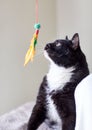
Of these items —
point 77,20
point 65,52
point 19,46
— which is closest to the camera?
point 65,52

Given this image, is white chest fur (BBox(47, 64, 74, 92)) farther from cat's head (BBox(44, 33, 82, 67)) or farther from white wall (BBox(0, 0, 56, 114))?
white wall (BBox(0, 0, 56, 114))

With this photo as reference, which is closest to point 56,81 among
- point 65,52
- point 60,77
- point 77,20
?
point 60,77

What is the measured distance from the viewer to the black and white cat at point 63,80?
108 centimetres

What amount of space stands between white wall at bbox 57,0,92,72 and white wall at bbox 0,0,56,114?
6 centimetres

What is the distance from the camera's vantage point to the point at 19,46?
174 centimetres

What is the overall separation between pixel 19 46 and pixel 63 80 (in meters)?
A: 0.69

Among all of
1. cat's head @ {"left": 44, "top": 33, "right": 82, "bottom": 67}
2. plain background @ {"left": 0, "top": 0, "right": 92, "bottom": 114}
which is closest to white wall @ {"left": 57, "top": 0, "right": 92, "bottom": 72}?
plain background @ {"left": 0, "top": 0, "right": 92, "bottom": 114}

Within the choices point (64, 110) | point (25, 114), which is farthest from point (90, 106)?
point (25, 114)

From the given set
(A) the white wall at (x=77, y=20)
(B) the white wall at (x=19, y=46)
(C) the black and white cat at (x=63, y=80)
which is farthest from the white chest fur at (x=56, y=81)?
(B) the white wall at (x=19, y=46)

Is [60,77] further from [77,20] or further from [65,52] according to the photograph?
[77,20]

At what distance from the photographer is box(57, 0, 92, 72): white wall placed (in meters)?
1.51

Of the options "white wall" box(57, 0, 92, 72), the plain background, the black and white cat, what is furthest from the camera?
the plain background

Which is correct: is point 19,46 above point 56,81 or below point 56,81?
above

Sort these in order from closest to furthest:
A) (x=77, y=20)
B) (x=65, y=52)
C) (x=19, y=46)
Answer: (x=65, y=52) < (x=77, y=20) < (x=19, y=46)
